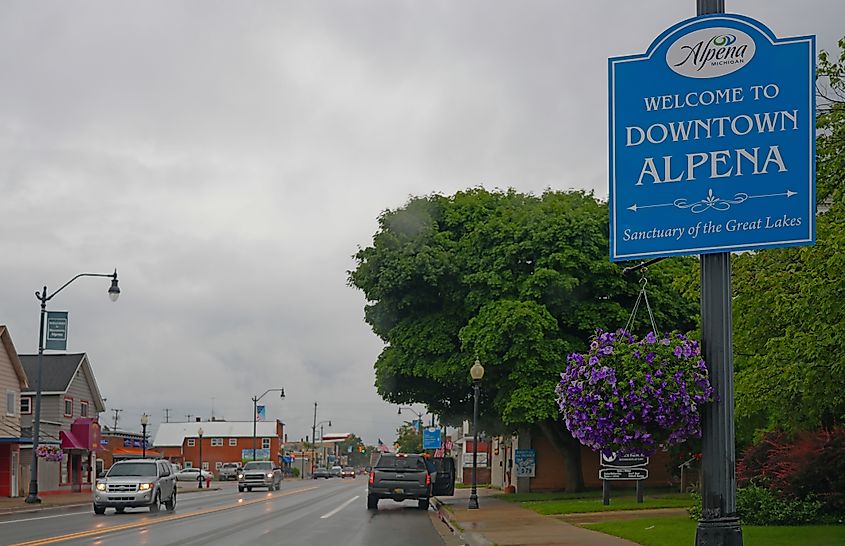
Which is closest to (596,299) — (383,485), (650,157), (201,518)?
(383,485)

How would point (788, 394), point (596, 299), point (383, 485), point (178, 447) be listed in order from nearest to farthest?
point (788, 394) → point (383, 485) → point (596, 299) → point (178, 447)

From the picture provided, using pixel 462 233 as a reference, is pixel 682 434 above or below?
below

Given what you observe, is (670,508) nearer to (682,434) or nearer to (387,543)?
(387,543)

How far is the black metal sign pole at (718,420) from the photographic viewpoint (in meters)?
8.58

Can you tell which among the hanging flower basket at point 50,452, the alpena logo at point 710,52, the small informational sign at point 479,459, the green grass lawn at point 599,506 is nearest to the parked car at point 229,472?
the small informational sign at point 479,459

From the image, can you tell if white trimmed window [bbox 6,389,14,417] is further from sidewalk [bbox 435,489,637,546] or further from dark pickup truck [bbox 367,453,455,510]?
sidewalk [bbox 435,489,637,546]

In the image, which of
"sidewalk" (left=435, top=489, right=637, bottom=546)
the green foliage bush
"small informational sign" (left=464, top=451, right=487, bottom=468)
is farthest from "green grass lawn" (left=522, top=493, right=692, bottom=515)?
"small informational sign" (left=464, top=451, right=487, bottom=468)

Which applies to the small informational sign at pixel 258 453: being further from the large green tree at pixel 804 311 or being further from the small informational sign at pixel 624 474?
the large green tree at pixel 804 311

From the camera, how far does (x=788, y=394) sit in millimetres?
16422

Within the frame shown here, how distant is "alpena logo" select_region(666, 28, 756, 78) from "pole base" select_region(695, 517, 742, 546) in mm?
3934

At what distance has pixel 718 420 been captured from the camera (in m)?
8.88

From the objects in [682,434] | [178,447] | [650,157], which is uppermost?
[650,157]

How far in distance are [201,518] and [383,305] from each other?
1213 cm

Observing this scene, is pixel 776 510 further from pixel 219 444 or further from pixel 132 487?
pixel 219 444
